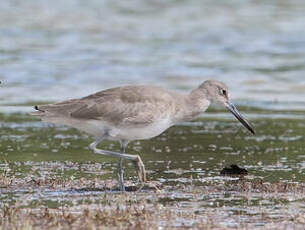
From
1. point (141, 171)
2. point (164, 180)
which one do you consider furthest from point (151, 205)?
point (164, 180)

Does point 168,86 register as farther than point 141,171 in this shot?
Yes

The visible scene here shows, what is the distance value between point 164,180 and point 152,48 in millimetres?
12446

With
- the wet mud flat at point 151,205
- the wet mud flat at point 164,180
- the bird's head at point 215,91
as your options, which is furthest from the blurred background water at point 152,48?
the wet mud flat at point 151,205

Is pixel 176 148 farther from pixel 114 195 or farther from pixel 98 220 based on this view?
pixel 98 220

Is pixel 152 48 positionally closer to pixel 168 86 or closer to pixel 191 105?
pixel 168 86

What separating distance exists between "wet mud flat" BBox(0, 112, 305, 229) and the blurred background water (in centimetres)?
279

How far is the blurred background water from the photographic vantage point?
1727 centimetres

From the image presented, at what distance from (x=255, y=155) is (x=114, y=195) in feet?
10.3

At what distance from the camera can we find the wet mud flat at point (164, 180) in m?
7.57

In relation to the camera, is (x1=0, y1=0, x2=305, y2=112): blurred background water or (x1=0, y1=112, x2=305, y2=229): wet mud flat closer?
(x1=0, y1=112, x2=305, y2=229): wet mud flat

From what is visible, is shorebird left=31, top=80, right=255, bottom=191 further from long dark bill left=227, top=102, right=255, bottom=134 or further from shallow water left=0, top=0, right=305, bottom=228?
long dark bill left=227, top=102, right=255, bottom=134

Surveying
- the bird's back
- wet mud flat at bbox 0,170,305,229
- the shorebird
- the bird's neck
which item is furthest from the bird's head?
wet mud flat at bbox 0,170,305,229

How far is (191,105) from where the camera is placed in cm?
987

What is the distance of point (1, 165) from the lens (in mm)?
10328
